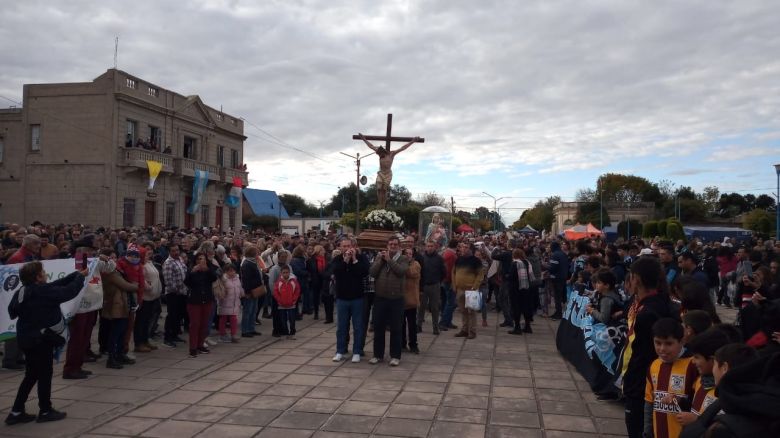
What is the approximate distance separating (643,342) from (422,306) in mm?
7440

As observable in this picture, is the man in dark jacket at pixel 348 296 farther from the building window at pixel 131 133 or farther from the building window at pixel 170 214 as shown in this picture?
the building window at pixel 170 214

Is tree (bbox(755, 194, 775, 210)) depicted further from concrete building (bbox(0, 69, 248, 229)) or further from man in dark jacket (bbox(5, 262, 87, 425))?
man in dark jacket (bbox(5, 262, 87, 425))

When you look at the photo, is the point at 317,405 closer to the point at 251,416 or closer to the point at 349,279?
the point at 251,416

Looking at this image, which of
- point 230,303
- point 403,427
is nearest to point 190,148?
point 230,303

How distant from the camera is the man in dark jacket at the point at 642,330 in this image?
445cm

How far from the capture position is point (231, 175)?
127 ft

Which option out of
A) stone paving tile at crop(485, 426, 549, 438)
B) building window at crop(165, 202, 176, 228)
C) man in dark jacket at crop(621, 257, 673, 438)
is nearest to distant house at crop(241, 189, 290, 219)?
building window at crop(165, 202, 176, 228)

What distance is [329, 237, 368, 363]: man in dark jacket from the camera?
9023 mm

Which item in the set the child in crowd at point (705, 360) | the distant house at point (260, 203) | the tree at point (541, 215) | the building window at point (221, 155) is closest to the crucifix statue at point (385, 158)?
the child in crowd at point (705, 360)

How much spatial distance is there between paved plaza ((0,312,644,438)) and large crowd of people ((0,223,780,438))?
1.33 ft

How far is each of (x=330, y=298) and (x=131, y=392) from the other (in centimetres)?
616

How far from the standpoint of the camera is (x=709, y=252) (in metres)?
15.2

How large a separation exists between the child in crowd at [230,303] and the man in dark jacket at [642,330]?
7.36 meters

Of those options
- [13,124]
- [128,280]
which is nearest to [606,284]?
[128,280]
